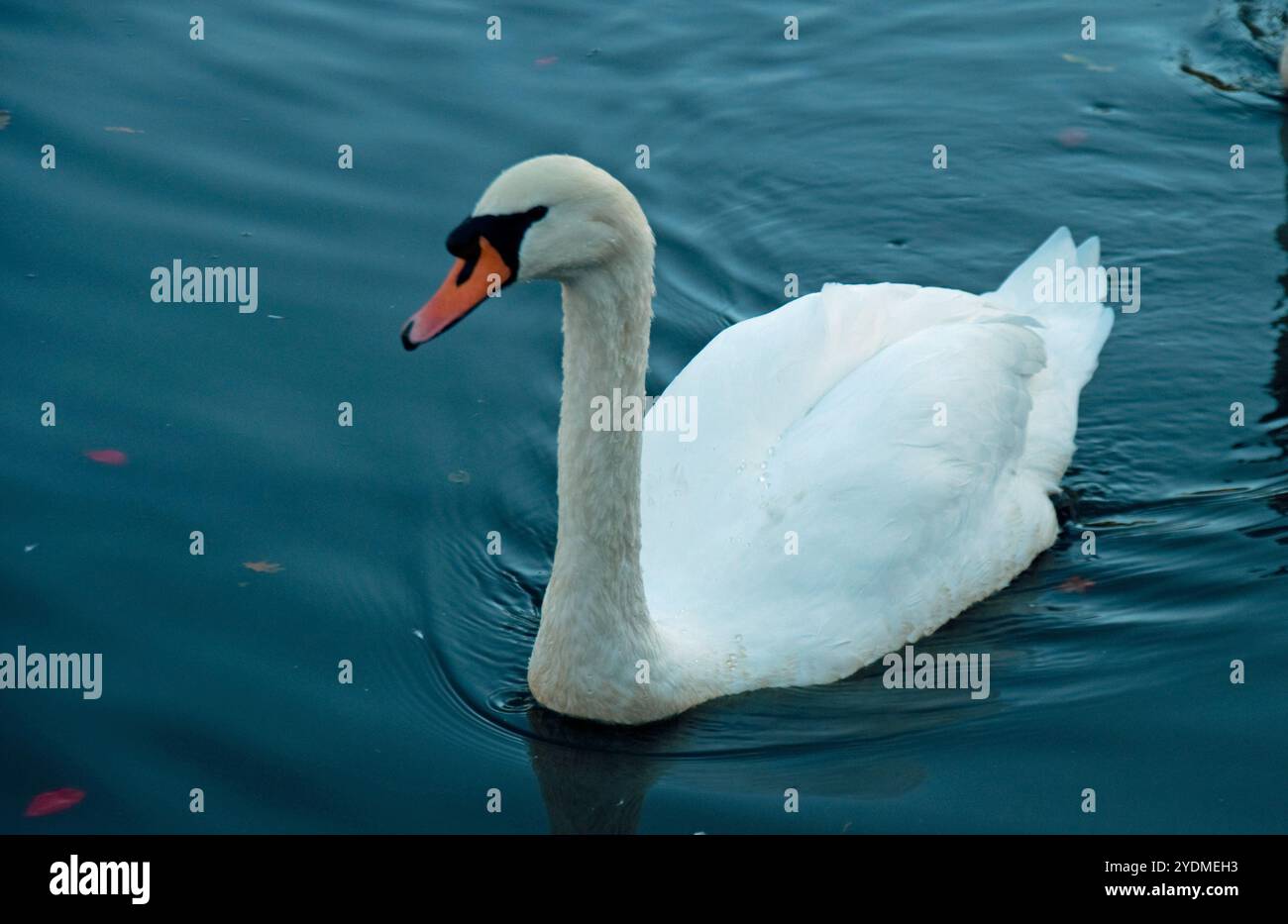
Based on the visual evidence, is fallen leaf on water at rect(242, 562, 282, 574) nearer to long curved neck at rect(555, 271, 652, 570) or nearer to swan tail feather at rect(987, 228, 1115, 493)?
long curved neck at rect(555, 271, 652, 570)

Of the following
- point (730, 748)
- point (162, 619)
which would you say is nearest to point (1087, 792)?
point (730, 748)

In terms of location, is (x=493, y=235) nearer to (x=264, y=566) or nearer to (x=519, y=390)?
(x=264, y=566)

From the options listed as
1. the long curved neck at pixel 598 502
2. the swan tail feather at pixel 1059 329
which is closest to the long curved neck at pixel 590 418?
the long curved neck at pixel 598 502

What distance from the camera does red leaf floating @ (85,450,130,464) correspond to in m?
8.36

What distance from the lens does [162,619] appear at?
293 inches

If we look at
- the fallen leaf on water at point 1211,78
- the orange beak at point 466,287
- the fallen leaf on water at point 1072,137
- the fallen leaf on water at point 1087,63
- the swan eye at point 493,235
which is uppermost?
the fallen leaf on water at point 1087,63

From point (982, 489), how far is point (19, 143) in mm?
6576

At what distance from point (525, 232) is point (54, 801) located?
2702mm

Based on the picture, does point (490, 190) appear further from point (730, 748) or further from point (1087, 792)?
point (1087, 792)

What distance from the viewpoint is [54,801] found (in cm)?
636

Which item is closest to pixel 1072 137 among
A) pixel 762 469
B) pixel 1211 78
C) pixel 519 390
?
pixel 1211 78

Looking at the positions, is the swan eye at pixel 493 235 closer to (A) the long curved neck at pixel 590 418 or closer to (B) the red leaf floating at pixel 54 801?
(A) the long curved neck at pixel 590 418

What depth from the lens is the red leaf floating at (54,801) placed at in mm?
6301

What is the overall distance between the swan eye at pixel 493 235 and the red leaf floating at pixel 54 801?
2.38 metres
